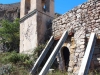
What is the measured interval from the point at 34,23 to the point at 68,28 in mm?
1929

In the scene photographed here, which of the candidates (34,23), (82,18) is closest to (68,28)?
(82,18)

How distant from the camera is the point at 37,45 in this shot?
8.23m

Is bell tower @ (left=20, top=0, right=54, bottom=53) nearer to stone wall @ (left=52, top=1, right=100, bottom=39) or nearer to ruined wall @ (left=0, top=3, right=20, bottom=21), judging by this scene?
stone wall @ (left=52, top=1, right=100, bottom=39)

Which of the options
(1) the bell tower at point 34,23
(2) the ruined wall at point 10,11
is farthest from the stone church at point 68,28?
(2) the ruined wall at point 10,11

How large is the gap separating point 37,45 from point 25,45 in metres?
1.16

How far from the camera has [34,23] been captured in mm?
8625

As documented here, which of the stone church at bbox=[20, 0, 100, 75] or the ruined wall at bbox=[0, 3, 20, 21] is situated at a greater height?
the ruined wall at bbox=[0, 3, 20, 21]

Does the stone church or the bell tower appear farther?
the bell tower

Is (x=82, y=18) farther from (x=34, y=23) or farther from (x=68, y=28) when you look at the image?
(x=34, y=23)

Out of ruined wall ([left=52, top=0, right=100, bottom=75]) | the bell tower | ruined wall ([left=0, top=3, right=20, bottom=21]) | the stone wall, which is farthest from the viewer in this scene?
ruined wall ([left=0, top=3, right=20, bottom=21])

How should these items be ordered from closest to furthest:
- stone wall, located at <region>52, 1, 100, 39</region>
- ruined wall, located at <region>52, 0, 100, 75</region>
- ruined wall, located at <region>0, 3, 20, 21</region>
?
ruined wall, located at <region>52, 0, 100, 75</region>
stone wall, located at <region>52, 1, 100, 39</region>
ruined wall, located at <region>0, 3, 20, 21</region>

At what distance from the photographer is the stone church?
652 centimetres

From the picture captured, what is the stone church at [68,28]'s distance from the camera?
6517 millimetres

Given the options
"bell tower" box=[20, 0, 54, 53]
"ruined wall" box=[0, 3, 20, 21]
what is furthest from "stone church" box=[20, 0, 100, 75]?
"ruined wall" box=[0, 3, 20, 21]
